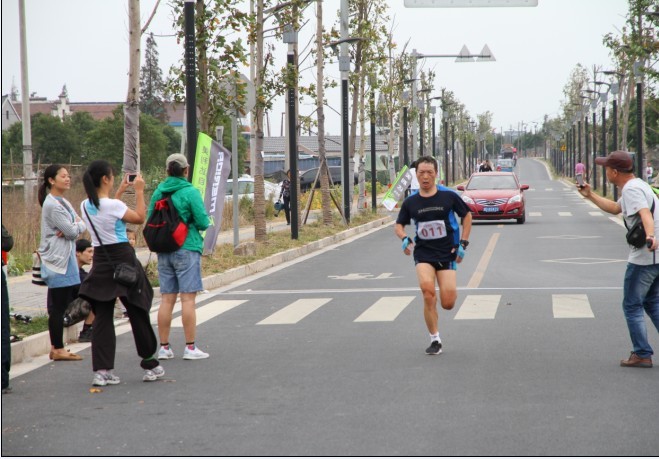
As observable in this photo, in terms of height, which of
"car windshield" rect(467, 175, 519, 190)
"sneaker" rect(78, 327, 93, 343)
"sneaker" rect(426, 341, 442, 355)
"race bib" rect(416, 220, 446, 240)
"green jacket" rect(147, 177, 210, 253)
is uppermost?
"green jacket" rect(147, 177, 210, 253)

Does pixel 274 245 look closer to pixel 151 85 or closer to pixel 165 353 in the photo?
pixel 165 353

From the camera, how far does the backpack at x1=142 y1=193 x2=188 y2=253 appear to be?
934 centimetres

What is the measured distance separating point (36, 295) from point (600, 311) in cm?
728

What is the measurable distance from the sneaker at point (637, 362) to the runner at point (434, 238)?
5.53 ft

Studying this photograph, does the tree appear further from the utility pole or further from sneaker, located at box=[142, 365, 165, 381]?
sneaker, located at box=[142, 365, 165, 381]

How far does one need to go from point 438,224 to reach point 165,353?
2757 millimetres

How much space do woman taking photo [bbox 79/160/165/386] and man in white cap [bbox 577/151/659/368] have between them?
3.69 metres

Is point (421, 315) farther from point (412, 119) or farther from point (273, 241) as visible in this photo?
point (412, 119)

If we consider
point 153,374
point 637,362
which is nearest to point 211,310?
point 153,374

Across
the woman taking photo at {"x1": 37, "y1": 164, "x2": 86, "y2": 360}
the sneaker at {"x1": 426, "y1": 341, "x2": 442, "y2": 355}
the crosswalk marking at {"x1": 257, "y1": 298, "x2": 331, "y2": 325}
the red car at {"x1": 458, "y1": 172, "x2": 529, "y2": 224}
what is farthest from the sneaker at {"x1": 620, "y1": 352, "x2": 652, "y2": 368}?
the red car at {"x1": 458, "y1": 172, "x2": 529, "y2": 224}

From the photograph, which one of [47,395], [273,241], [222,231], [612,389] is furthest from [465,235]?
[222,231]

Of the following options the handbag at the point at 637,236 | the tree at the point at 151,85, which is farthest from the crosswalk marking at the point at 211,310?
the tree at the point at 151,85

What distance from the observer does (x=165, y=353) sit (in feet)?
32.2

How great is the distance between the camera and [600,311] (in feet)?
40.6
